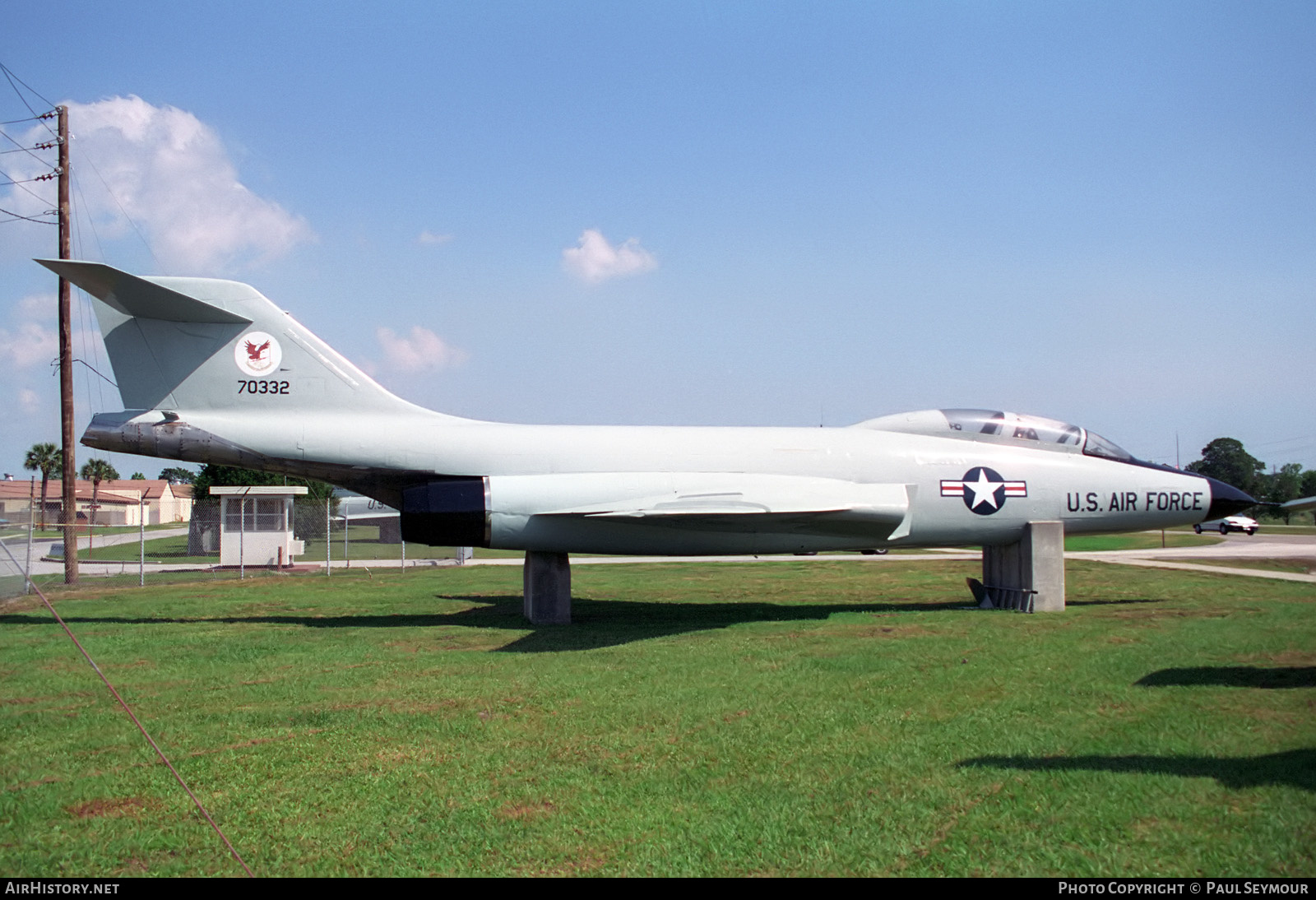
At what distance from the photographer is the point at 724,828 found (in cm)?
470

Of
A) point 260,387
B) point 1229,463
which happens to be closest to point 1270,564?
point 260,387

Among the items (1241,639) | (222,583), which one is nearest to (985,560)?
(1241,639)

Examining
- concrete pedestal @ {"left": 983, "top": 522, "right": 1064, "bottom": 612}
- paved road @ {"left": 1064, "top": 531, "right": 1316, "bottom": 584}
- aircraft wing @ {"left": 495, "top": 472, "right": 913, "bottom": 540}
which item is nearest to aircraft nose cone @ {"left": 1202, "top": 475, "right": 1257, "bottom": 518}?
concrete pedestal @ {"left": 983, "top": 522, "right": 1064, "bottom": 612}

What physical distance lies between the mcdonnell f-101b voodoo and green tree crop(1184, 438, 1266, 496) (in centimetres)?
5856

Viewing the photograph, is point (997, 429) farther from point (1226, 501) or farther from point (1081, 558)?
point (1081, 558)

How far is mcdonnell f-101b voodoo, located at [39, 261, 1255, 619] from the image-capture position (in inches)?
502

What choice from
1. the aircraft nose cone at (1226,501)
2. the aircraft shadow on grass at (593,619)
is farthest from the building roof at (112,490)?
the aircraft nose cone at (1226,501)

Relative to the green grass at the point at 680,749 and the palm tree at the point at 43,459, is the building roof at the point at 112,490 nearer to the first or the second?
the palm tree at the point at 43,459

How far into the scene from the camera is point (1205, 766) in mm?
5629

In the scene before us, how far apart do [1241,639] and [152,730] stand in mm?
11640

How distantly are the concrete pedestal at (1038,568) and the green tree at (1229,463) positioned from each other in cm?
5715

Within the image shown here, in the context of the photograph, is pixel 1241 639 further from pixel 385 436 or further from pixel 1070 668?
pixel 385 436

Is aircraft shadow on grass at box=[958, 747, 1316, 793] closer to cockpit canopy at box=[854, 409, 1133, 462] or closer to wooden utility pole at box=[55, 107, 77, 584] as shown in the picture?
cockpit canopy at box=[854, 409, 1133, 462]

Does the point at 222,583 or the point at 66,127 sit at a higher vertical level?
the point at 66,127
